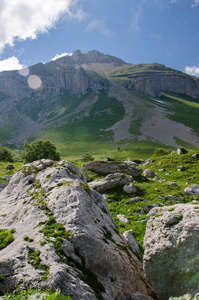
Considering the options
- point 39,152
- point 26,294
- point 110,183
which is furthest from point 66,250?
point 39,152

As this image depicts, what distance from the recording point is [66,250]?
26.7ft

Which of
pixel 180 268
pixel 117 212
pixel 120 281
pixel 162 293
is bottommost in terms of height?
pixel 117 212

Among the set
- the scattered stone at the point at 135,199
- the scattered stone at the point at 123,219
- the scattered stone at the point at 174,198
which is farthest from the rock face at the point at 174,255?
the scattered stone at the point at 135,199

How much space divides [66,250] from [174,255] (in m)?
5.68

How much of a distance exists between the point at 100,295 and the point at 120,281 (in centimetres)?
202

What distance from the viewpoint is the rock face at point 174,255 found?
817 cm

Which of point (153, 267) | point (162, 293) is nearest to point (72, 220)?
point (153, 267)

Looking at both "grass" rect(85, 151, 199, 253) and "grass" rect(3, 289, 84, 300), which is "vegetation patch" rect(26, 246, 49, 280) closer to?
"grass" rect(3, 289, 84, 300)

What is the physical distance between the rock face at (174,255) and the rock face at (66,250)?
1.27m

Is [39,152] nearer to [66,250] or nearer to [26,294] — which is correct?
[66,250]

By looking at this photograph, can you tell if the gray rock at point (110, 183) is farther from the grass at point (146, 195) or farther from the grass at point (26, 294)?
the grass at point (26, 294)

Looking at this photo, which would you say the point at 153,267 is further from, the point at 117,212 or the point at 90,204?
the point at 117,212

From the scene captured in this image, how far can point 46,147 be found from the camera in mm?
51812

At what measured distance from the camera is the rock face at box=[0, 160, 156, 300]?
21.9ft
